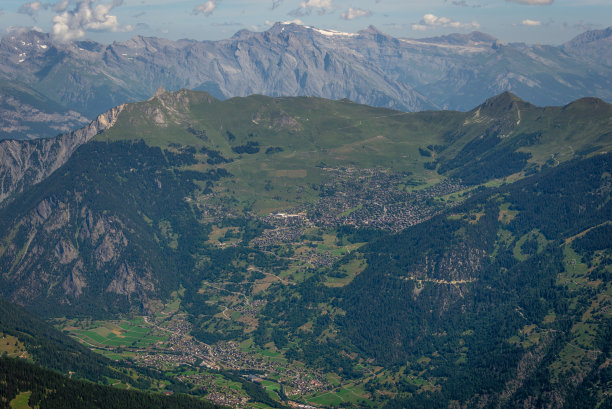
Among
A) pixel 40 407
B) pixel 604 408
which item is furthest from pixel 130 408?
pixel 604 408

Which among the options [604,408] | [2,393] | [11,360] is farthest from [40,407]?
[604,408]

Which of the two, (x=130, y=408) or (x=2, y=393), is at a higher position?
(x=2, y=393)

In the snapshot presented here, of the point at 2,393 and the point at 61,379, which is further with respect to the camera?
the point at 61,379

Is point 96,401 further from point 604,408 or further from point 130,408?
point 604,408

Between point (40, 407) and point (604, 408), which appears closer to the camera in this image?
point (40, 407)

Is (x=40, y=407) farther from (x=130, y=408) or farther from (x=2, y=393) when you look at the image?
(x=130, y=408)

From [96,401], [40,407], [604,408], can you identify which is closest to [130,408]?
[96,401]

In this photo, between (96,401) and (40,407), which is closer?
(40,407)

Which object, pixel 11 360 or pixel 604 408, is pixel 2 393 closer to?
pixel 11 360
